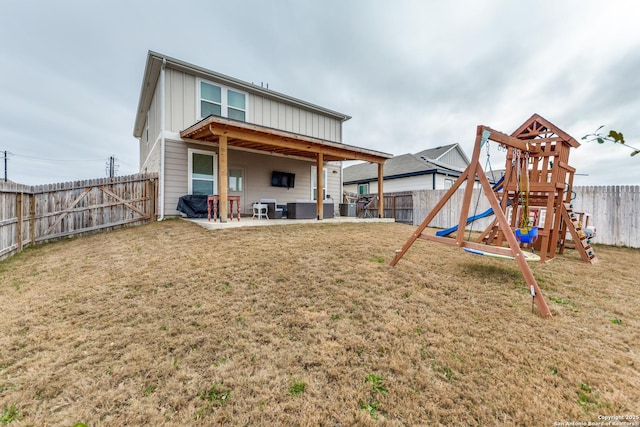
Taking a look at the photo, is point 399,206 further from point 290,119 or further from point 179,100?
point 179,100

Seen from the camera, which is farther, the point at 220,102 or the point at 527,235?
the point at 220,102

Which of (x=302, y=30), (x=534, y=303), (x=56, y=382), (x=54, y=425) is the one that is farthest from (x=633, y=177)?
(x=302, y=30)

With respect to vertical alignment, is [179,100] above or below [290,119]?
below

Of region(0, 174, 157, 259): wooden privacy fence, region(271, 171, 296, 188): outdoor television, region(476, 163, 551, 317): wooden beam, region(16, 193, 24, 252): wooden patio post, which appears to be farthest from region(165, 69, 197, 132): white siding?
region(476, 163, 551, 317): wooden beam

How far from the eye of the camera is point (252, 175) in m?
9.88

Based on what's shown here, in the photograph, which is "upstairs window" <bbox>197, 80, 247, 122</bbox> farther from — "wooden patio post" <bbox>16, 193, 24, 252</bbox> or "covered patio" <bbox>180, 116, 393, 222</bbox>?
"wooden patio post" <bbox>16, 193, 24, 252</bbox>

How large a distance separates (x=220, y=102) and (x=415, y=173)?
11460 mm

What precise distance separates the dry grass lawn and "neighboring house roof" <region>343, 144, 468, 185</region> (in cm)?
1216

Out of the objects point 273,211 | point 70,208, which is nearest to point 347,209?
point 273,211

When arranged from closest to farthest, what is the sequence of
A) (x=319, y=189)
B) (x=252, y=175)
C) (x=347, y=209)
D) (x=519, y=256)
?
→ (x=519, y=256)
(x=319, y=189)
(x=252, y=175)
(x=347, y=209)

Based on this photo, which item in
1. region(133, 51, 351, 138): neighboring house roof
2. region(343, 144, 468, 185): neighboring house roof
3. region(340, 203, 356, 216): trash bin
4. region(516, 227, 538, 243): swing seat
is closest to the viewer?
region(516, 227, 538, 243): swing seat

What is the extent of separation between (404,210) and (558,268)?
825cm

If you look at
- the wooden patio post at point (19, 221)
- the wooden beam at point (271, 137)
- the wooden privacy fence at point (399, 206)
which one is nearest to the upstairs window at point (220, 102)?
the wooden beam at point (271, 137)

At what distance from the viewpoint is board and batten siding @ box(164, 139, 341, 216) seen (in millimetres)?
8164
